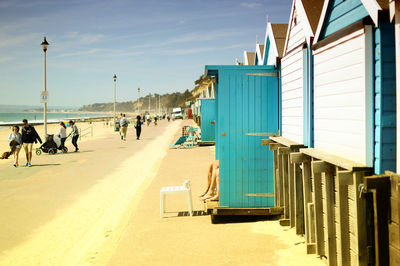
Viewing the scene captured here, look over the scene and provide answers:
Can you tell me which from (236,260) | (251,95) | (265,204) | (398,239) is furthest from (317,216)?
(251,95)

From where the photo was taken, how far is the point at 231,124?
277 inches

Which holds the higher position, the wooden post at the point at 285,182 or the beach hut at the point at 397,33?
the beach hut at the point at 397,33

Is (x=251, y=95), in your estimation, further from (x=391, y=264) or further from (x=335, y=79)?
(x=391, y=264)

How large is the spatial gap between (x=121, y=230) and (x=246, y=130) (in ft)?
8.93

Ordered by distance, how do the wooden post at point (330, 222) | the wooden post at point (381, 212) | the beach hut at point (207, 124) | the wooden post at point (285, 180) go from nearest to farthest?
the wooden post at point (381, 212), the wooden post at point (330, 222), the wooden post at point (285, 180), the beach hut at point (207, 124)

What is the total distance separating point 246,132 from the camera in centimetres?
706

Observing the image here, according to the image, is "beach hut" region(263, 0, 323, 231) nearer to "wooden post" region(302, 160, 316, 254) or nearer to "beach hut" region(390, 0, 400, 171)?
"wooden post" region(302, 160, 316, 254)

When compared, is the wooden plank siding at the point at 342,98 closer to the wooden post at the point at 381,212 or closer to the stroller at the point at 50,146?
the wooden post at the point at 381,212

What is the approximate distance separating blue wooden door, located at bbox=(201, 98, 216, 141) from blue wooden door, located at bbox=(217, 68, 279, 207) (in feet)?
48.0

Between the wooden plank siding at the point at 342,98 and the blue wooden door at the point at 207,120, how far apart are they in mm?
16669

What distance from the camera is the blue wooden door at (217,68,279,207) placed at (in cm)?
700

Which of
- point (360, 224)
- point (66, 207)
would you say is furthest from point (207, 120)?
point (360, 224)

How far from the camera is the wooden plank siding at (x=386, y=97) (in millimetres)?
3549

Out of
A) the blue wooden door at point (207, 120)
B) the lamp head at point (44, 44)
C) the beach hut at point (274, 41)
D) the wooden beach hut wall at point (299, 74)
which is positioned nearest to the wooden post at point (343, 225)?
the wooden beach hut wall at point (299, 74)
